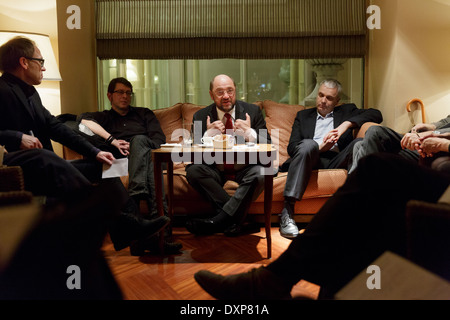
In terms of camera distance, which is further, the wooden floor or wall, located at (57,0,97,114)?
wall, located at (57,0,97,114)

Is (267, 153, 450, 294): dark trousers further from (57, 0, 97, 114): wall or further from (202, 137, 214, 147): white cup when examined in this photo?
(57, 0, 97, 114): wall

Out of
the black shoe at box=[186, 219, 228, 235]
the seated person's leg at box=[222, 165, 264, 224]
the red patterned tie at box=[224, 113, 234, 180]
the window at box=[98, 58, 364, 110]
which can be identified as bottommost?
the black shoe at box=[186, 219, 228, 235]

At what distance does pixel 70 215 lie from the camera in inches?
36.7

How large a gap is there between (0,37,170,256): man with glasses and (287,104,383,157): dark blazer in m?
1.25

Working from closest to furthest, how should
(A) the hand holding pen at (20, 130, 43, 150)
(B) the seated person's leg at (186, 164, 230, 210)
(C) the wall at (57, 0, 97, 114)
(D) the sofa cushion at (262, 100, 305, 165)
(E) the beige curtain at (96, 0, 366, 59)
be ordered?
(A) the hand holding pen at (20, 130, 43, 150) → (B) the seated person's leg at (186, 164, 230, 210) → (C) the wall at (57, 0, 97, 114) → (D) the sofa cushion at (262, 100, 305, 165) → (E) the beige curtain at (96, 0, 366, 59)

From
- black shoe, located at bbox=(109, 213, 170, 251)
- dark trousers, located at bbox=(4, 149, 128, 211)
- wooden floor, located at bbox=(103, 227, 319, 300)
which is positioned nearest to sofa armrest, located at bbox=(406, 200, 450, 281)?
wooden floor, located at bbox=(103, 227, 319, 300)

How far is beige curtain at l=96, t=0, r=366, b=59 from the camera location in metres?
3.06

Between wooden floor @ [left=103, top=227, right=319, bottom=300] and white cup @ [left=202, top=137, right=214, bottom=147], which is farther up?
white cup @ [left=202, top=137, right=214, bottom=147]

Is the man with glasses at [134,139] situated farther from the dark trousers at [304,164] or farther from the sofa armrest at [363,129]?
the sofa armrest at [363,129]

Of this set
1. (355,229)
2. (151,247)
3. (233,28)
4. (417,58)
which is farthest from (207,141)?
(417,58)

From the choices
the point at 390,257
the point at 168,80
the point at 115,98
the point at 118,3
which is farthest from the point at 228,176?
the point at 118,3

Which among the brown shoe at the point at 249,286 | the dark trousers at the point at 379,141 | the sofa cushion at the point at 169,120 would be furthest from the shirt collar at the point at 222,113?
the brown shoe at the point at 249,286

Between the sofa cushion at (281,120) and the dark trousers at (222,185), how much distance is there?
683mm
